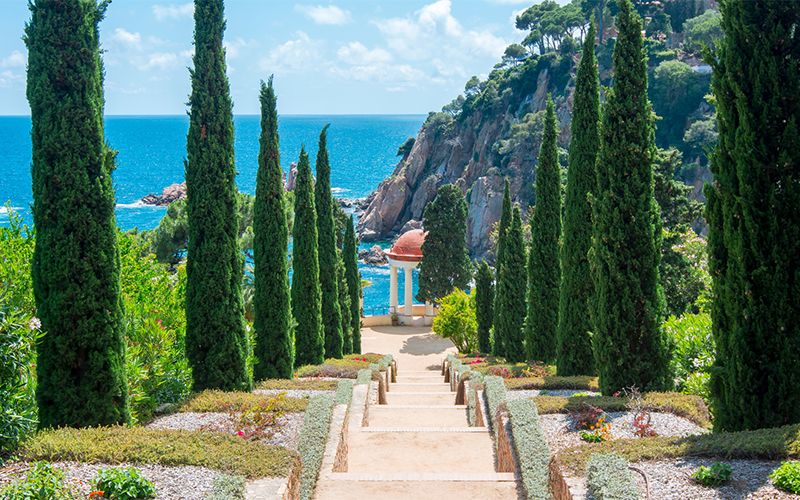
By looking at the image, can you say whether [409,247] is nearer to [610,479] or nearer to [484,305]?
[484,305]

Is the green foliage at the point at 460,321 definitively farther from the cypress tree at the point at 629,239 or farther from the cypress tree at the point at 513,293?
the cypress tree at the point at 629,239

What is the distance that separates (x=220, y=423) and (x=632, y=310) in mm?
7677

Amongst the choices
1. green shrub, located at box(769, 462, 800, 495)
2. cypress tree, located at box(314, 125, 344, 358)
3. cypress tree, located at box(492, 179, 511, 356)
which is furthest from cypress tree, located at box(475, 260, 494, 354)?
green shrub, located at box(769, 462, 800, 495)

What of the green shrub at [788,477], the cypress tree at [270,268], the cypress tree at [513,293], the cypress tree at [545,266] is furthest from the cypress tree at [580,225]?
the green shrub at [788,477]

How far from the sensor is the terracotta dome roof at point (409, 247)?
43500mm

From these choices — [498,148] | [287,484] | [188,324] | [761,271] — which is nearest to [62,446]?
[287,484]

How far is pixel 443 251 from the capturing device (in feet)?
137

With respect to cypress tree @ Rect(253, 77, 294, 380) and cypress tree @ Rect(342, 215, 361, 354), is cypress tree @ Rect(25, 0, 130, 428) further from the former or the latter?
cypress tree @ Rect(342, 215, 361, 354)

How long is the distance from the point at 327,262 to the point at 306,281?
3234 millimetres

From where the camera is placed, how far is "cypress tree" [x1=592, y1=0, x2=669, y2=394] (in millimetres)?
13016

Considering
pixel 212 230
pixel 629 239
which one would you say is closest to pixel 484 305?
pixel 629 239

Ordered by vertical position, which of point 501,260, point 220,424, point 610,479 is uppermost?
point 501,260

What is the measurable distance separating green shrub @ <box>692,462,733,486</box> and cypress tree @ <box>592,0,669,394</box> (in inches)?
231

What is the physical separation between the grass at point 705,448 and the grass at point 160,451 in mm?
3500
